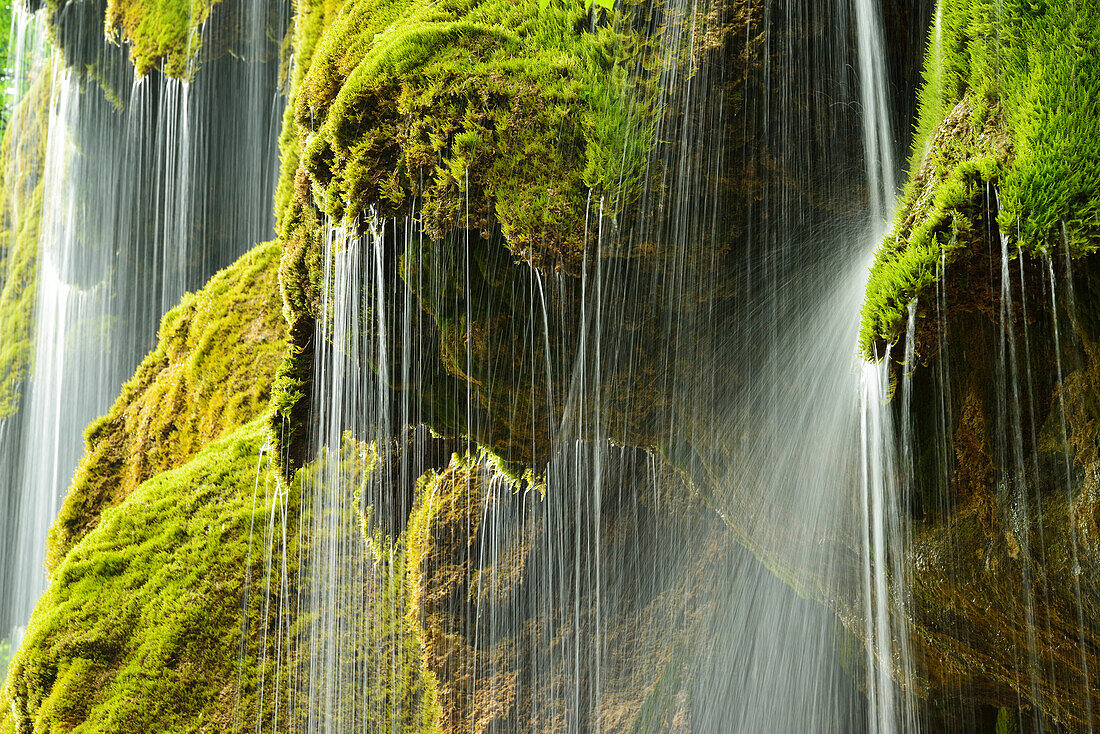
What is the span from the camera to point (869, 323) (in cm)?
311

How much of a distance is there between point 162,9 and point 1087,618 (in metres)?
10.3

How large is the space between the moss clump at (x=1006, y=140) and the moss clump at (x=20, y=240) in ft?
39.2

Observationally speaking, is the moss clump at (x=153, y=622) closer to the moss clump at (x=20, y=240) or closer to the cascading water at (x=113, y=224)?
the cascading water at (x=113, y=224)

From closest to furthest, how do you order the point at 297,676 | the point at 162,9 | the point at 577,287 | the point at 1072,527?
the point at 1072,527 → the point at 577,287 → the point at 297,676 → the point at 162,9

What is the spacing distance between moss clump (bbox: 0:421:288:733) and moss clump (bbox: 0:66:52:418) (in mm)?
6855

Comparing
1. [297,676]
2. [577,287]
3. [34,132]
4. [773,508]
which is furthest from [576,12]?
[34,132]

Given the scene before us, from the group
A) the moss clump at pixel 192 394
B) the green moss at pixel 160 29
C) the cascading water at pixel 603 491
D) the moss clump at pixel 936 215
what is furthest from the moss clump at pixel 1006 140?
the green moss at pixel 160 29

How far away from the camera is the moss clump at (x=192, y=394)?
7.02 m

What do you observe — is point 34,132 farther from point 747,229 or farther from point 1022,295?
point 1022,295

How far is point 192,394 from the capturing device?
7.23 metres

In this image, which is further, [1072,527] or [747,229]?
[747,229]

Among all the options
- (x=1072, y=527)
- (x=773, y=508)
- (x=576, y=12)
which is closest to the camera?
(x=1072, y=527)

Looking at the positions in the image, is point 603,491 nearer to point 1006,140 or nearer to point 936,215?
point 936,215

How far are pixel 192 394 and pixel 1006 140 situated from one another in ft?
22.5
